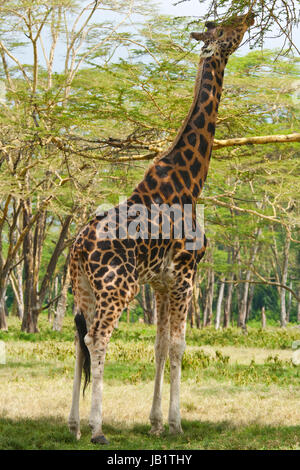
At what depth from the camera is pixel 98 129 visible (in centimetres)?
1318

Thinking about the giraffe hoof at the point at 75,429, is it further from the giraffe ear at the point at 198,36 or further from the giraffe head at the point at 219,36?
the giraffe ear at the point at 198,36

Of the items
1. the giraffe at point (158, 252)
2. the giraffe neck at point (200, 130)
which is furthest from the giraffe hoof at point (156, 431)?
the giraffe neck at point (200, 130)

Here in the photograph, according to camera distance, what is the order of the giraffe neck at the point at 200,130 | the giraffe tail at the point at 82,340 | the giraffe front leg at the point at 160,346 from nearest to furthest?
the giraffe tail at the point at 82,340 < the giraffe front leg at the point at 160,346 < the giraffe neck at the point at 200,130

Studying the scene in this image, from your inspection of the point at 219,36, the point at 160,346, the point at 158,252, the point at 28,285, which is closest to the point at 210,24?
the point at 219,36

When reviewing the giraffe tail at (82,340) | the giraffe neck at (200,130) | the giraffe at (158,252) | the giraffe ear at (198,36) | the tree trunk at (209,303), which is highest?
the giraffe ear at (198,36)

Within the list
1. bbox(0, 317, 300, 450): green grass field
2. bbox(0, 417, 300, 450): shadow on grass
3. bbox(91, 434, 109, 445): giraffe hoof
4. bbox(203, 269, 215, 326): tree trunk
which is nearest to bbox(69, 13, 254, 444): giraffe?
bbox(91, 434, 109, 445): giraffe hoof

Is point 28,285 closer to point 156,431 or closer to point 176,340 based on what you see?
point 176,340

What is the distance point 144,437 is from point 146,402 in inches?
55.2

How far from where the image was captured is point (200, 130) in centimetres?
671

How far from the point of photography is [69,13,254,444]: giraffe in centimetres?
576

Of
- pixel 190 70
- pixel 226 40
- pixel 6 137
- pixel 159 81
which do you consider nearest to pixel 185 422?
pixel 226 40

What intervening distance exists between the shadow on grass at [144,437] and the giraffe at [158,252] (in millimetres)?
183

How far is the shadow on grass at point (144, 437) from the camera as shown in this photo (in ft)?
18.4

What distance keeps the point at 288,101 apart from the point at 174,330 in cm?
747
